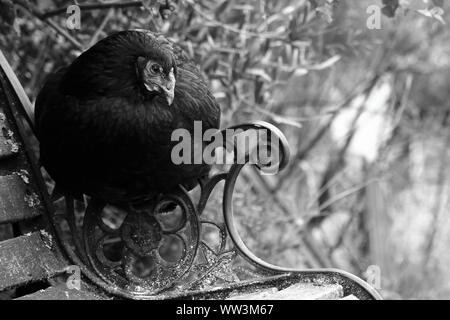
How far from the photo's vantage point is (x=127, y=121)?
6.93 feet

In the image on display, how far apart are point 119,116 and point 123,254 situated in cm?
48

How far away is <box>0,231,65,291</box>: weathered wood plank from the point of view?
2055 millimetres

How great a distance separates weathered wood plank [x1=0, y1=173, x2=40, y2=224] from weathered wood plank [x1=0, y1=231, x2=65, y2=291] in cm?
6

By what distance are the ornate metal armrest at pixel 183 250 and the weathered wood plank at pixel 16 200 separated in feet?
0.24

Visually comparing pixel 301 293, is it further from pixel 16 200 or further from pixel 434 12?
pixel 434 12

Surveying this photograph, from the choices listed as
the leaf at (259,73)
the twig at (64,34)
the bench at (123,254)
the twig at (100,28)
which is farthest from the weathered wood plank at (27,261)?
the leaf at (259,73)

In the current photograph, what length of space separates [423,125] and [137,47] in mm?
3552

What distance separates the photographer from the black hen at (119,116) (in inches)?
83.5

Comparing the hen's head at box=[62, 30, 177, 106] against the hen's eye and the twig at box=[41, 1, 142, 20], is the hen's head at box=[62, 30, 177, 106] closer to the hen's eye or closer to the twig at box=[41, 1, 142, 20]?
the hen's eye

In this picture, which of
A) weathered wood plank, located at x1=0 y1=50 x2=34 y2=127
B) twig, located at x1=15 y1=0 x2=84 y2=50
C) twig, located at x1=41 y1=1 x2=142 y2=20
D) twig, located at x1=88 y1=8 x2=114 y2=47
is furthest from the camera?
twig, located at x1=88 y1=8 x2=114 y2=47

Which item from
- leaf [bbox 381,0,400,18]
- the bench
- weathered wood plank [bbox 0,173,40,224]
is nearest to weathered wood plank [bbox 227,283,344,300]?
the bench

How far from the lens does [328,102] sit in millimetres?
4750

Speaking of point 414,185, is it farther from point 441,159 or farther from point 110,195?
point 110,195
